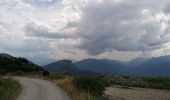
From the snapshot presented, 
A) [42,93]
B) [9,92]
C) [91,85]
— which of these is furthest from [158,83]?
[9,92]

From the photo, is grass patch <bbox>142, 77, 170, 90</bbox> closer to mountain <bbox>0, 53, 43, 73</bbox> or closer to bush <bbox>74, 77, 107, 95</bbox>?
mountain <bbox>0, 53, 43, 73</bbox>

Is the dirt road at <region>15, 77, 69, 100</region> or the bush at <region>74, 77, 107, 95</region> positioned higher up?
the bush at <region>74, 77, 107, 95</region>

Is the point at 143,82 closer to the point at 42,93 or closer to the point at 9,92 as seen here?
the point at 42,93

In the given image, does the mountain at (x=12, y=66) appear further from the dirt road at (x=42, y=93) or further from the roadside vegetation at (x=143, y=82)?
the dirt road at (x=42, y=93)

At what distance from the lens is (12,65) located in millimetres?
96938

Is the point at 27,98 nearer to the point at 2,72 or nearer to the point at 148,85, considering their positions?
the point at 148,85

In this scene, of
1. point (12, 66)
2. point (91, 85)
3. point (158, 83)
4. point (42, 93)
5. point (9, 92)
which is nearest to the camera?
point (9, 92)

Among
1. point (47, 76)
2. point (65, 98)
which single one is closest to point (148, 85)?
point (47, 76)

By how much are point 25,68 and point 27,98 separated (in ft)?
214

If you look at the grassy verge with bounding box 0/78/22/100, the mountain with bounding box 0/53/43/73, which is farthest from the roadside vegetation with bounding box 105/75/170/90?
the grassy verge with bounding box 0/78/22/100

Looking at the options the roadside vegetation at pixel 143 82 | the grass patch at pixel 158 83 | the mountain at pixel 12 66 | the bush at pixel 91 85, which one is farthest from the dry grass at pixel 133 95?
the mountain at pixel 12 66

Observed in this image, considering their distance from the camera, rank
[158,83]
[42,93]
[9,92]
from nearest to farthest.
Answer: [9,92] < [42,93] < [158,83]

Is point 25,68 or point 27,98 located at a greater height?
point 25,68

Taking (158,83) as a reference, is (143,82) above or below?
above
